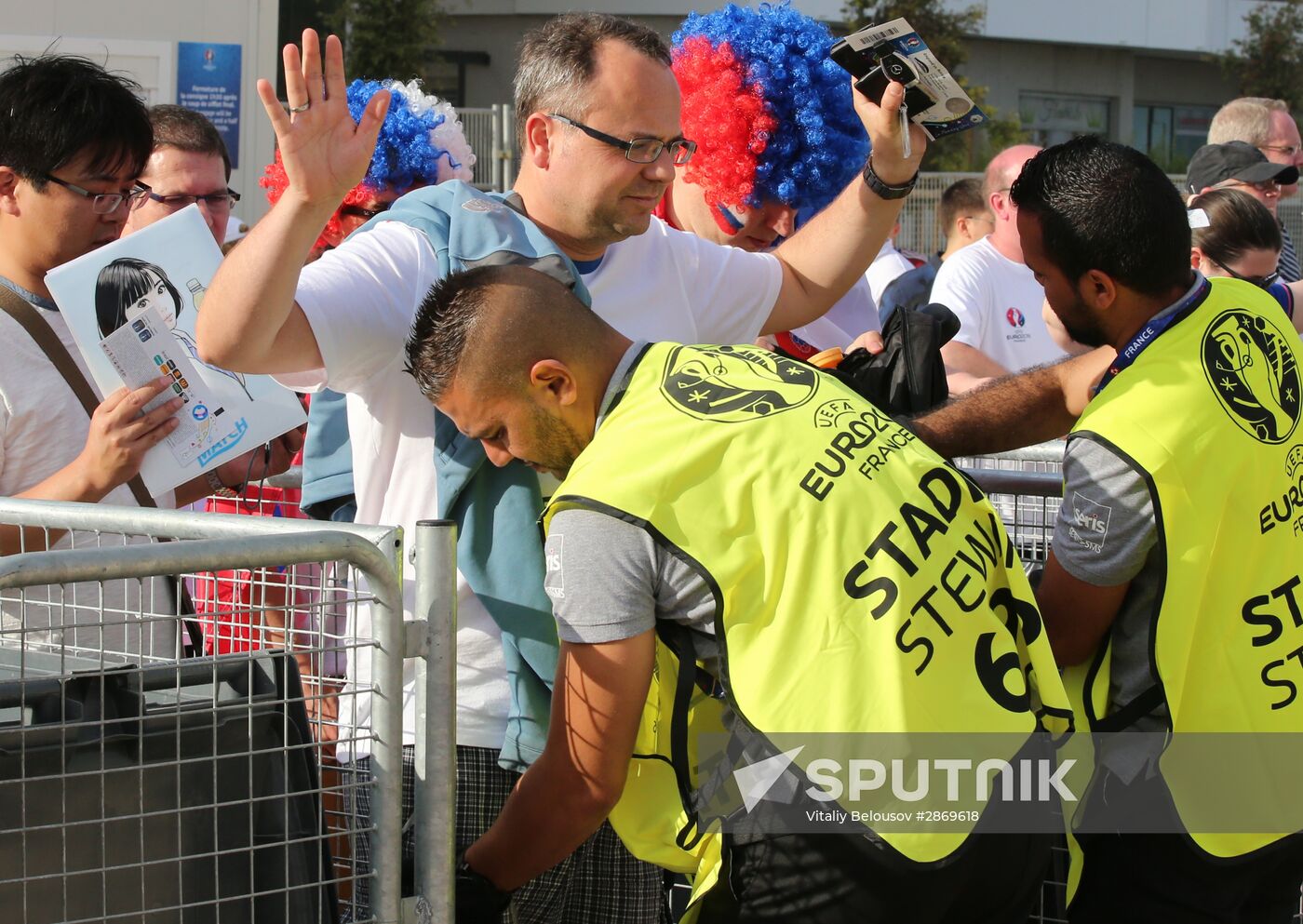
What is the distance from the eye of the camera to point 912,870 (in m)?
1.89

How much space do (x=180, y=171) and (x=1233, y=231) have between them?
10.5 feet

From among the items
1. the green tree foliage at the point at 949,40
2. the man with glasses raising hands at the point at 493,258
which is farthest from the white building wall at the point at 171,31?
the green tree foliage at the point at 949,40

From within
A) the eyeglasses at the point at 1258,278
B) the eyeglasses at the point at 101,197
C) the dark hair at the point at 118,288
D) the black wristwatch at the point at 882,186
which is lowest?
the dark hair at the point at 118,288

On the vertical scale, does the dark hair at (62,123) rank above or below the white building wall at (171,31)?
below

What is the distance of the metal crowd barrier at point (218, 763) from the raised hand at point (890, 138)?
1.33m

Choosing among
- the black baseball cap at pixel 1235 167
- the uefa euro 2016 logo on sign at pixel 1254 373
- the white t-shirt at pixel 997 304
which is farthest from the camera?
the black baseball cap at pixel 1235 167

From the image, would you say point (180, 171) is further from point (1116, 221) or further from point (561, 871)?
point (1116, 221)

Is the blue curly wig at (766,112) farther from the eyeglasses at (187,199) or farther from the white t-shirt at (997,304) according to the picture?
the eyeglasses at (187,199)

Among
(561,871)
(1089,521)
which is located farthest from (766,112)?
(561,871)

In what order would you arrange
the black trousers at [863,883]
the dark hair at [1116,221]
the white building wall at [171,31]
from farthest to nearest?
the white building wall at [171,31] < the dark hair at [1116,221] < the black trousers at [863,883]

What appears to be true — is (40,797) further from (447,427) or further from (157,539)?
(447,427)

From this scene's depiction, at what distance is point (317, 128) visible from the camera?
2184 mm

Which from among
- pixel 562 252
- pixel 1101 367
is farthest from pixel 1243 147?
pixel 562 252

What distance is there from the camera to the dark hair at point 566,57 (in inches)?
101
